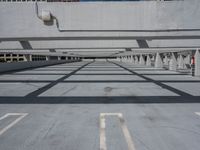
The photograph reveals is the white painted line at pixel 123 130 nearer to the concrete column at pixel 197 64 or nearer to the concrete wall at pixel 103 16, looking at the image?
the concrete wall at pixel 103 16

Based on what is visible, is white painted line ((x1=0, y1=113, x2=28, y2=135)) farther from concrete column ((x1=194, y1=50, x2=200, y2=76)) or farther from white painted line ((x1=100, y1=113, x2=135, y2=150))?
concrete column ((x1=194, y1=50, x2=200, y2=76))

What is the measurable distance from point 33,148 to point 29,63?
1486 inches

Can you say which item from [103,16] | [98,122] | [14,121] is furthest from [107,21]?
[14,121]

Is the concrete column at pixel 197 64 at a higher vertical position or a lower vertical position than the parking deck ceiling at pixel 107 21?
lower

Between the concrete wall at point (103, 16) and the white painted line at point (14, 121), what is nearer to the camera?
the white painted line at point (14, 121)

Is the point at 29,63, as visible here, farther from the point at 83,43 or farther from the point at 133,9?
the point at 133,9

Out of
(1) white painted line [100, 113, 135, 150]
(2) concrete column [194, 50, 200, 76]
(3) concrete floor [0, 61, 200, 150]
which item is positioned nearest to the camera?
(1) white painted line [100, 113, 135, 150]

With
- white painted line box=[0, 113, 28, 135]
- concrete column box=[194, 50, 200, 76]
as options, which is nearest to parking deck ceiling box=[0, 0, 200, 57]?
white painted line box=[0, 113, 28, 135]

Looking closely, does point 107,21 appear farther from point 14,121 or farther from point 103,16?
point 14,121

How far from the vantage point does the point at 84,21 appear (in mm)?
12781

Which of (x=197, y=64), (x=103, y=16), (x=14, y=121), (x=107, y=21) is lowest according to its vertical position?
(x=14, y=121)

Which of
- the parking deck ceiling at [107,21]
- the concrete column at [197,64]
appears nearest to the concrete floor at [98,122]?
the parking deck ceiling at [107,21]

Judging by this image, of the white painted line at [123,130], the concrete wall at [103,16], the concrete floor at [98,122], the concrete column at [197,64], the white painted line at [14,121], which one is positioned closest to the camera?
the white painted line at [123,130]

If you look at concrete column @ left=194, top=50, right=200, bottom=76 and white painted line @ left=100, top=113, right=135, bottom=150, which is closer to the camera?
white painted line @ left=100, top=113, right=135, bottom=150
